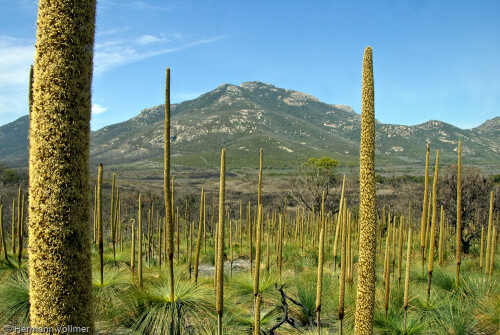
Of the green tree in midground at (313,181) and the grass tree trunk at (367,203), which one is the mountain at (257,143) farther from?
the grass tree trunk at (367,203)

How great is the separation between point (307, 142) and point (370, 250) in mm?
146205

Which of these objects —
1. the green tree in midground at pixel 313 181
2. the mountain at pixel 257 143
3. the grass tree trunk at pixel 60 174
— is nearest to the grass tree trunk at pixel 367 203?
the grass tree trunk at pixel 60 174

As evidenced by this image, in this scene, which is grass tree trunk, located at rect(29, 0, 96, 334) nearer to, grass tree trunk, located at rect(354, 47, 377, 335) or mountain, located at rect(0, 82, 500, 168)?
grass tree trunk, located at rect(354, 47, 377, 335)

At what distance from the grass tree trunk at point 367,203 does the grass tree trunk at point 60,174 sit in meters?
1.53

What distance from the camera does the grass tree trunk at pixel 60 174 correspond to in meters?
1.33

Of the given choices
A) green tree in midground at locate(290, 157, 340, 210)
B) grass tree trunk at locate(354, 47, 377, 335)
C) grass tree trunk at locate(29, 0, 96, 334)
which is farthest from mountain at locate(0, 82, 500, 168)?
grass tree trunk at locate(29, 0, 96, 334)

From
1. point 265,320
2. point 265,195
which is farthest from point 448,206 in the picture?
point 265,195

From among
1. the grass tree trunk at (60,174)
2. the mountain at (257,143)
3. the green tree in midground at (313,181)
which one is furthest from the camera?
the mountain at (257,143)

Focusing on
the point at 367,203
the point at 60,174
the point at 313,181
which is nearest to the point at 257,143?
the point at 313,181

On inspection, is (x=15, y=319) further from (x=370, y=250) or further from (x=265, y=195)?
(x=265, y=195)

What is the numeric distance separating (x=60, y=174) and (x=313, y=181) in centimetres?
2809

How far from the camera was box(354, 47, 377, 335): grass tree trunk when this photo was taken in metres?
2.11

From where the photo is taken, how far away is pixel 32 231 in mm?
1338

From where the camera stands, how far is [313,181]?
94.3ft
